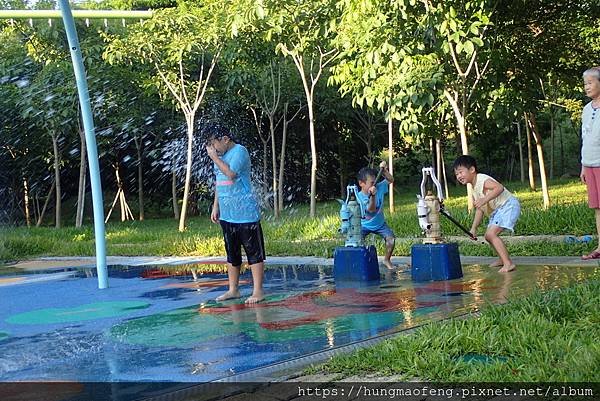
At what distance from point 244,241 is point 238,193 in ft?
1.41

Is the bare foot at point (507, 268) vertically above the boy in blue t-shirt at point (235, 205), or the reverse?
the boy in blue t-shirt at point (235, 205)

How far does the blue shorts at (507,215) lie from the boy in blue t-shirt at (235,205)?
2.42 metres

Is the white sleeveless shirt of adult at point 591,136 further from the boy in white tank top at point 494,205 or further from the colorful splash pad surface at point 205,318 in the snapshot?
the colorful splash pad surface at point 205,318

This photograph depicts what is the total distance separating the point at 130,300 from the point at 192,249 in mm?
4255

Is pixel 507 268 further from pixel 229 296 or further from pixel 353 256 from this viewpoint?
pixel 229 296

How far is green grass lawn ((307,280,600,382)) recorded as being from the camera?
3.69 m

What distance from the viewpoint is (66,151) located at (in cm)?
2397

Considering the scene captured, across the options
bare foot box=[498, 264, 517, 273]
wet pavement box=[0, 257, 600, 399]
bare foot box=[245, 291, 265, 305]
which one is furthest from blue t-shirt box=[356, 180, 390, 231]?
bare foot box=[245, 291, 265, 305]

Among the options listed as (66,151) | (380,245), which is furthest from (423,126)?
(66,151)

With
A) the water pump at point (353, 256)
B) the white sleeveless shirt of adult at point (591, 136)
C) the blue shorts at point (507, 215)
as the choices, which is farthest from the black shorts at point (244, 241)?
the white sleeveless shirt of adult at point (591, 136)

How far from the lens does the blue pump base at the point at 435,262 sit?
7.36 m

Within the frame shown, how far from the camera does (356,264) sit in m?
7.65

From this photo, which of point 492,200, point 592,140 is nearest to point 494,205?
point 492,200

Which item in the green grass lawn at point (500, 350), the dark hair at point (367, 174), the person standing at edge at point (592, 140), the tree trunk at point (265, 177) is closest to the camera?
the green grass lawn at point (500, 350)
